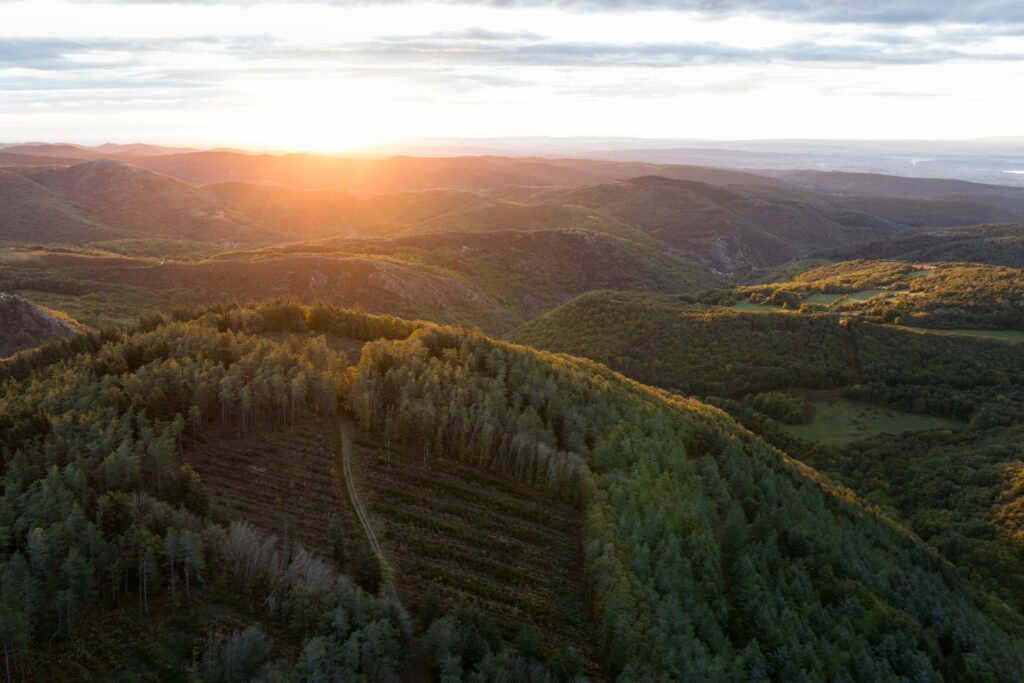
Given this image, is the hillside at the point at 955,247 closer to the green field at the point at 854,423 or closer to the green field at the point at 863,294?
the green field at the point at 863,294

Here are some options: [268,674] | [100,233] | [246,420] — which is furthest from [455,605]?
[100,233]

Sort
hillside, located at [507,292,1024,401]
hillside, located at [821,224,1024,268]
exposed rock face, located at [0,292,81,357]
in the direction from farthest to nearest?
hillside, located at [821,224,1024,268] → hillside, located at [507,292,1024,401] → exposed rock face, located at [0,292,81,357]

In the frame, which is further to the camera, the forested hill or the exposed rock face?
the exposed rock face

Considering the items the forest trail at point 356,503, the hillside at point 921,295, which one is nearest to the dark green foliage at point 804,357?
the hillside at point 921,295

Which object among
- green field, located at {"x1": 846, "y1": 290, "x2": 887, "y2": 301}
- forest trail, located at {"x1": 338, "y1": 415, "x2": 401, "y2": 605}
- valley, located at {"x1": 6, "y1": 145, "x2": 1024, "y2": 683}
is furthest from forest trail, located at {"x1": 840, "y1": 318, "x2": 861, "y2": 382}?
forest trail, located at {"x1": 338, "y1": 415, "x2": 401, "y2": 605}

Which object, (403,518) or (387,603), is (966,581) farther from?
(387,603)

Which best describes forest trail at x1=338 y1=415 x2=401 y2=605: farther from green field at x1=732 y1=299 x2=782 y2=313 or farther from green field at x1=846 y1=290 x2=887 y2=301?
green field at x1=846 y1=290 x2=887 y2=301

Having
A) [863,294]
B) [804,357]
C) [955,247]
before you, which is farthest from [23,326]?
[955,247]
